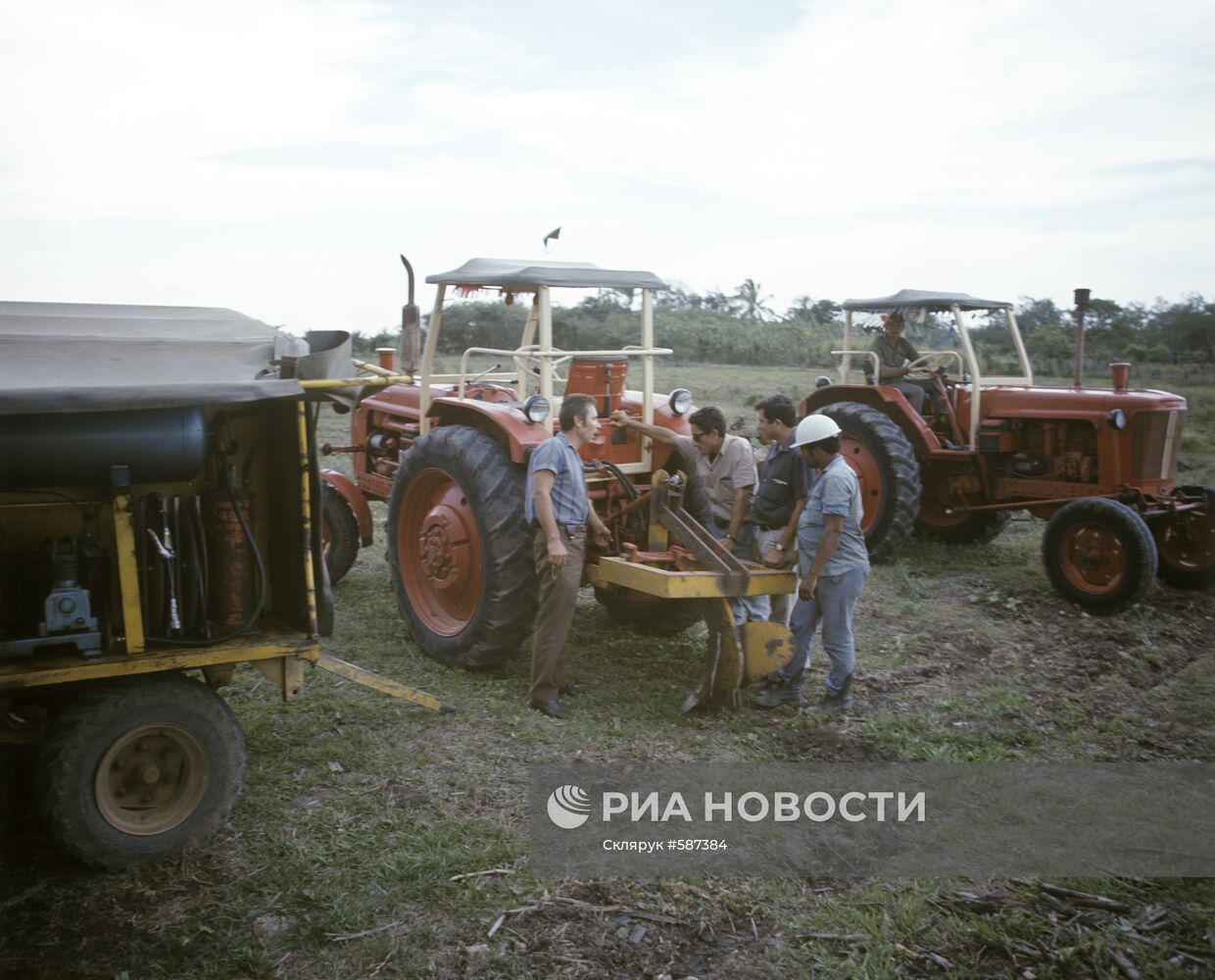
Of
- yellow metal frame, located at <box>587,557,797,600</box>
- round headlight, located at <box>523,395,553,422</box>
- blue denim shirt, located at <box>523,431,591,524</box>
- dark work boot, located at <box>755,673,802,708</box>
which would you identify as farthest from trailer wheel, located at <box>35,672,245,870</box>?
dark work boot, located at <box>755,673,802,708</box>

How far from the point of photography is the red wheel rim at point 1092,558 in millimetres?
Answer: 6785

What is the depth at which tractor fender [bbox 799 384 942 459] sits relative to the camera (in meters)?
8.27

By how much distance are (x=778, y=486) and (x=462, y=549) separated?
163 cm

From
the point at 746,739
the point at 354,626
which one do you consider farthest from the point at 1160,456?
the point at 354,626

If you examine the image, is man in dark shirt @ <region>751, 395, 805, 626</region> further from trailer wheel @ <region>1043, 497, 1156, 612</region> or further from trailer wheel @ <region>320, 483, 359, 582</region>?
trailer wheel @ <region>320, 483, 359, 582</region>

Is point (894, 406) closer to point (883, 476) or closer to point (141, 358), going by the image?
point (883, 476)

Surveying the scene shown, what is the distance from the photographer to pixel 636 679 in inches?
216

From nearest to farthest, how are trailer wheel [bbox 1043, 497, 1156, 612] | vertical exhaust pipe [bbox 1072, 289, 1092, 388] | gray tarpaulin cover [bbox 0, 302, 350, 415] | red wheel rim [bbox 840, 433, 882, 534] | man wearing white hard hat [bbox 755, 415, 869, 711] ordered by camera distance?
gray tarpaulin cover [bbox 0, 302, 350, 415] < man wearing white hard hat [bbox 755, 415, 869, 711] < trailer wheel [bbox 1043, 497, 1156, 612] < red wheel rim [bbox 840, 433, 882, 534] < vertical exhaust pipe [bbox 1072, 289, 1092, 388]

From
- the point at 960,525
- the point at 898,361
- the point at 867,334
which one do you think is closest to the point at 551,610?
the point at 898,361

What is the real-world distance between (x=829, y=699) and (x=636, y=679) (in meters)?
0.99

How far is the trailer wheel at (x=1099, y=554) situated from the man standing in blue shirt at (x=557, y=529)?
3609 millimetres

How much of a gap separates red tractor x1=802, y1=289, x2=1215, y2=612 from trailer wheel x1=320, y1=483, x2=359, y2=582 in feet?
12.0

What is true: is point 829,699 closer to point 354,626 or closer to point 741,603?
point 741,603

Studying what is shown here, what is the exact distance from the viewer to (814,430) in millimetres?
4941
